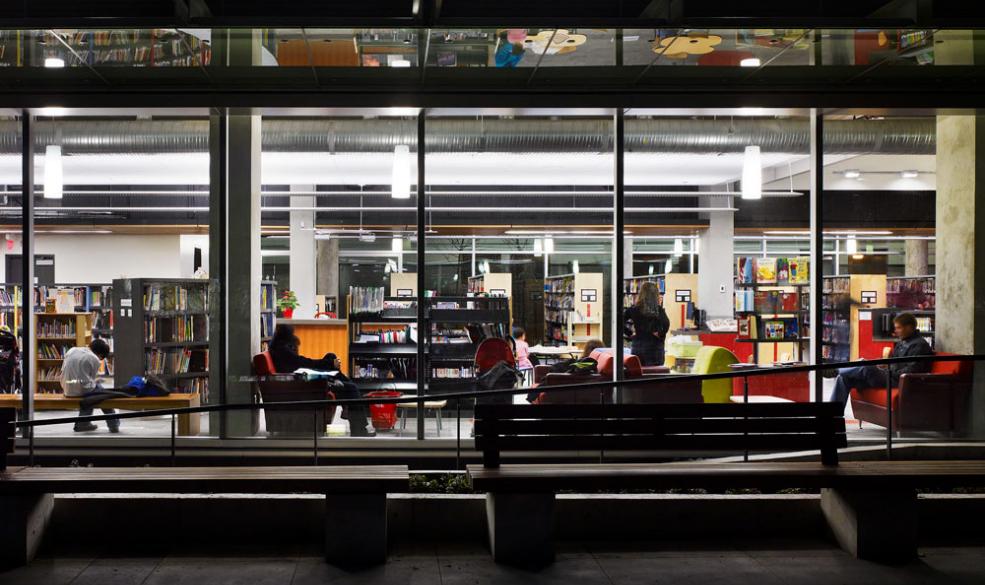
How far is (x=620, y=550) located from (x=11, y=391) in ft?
22.2

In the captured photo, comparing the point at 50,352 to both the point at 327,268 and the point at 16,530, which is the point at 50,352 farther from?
the point at 16,530

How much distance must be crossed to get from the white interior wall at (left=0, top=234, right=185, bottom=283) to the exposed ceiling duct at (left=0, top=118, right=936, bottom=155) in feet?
18.7

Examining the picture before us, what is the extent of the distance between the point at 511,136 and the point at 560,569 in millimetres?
6734

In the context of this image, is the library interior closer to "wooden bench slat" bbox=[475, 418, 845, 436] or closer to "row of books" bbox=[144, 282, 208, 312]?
"row of books" bbox=[144, 282, 208, 312]

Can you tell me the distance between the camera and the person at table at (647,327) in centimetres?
839

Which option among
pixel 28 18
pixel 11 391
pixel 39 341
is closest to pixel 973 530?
pixel 28 18

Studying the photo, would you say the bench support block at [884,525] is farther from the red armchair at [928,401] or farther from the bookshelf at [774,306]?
the bookshelf at [774,306]

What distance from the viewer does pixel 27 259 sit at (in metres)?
7.84

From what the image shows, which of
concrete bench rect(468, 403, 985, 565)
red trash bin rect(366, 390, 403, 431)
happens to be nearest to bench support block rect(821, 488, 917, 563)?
concrete bench rect(468, 403, 985, 565)

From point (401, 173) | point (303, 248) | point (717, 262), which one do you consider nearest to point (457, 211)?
point (303, 248)

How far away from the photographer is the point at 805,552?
15.0ft

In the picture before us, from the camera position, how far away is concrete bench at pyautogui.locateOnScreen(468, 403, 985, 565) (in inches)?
173

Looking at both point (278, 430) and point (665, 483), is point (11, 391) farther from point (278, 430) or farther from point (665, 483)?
point (665, 483)

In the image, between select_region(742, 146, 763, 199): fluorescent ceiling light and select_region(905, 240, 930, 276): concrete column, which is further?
select_region(905, 240, 930, 276): concrete column
